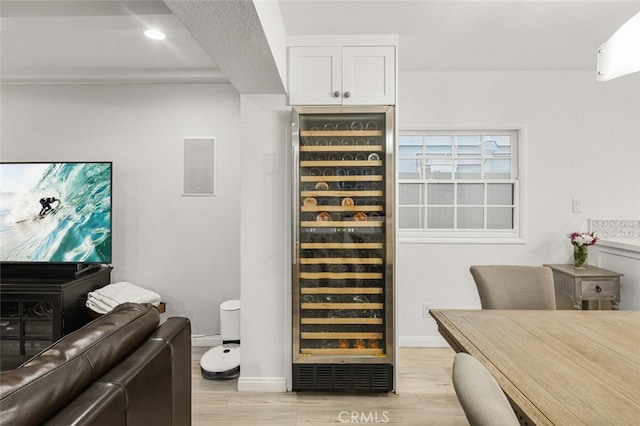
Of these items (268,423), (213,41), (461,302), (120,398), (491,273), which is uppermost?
(213,41)

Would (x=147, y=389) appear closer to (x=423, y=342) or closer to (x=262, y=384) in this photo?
(x=262, y=384)

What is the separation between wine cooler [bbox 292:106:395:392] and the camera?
7.99 ft

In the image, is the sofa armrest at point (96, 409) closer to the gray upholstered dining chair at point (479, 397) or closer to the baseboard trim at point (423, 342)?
the gray upholstered dining chair at point (479, 397)

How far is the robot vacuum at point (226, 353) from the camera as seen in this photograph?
2.62 m

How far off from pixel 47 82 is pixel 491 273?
162 inches

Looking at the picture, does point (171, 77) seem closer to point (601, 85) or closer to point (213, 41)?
point (213, 41)

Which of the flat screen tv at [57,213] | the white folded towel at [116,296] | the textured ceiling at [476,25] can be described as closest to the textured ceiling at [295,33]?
the textured ceiling at [476,25]

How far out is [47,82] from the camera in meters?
3.28

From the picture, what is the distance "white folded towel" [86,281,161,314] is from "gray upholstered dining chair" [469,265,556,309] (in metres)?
2.66

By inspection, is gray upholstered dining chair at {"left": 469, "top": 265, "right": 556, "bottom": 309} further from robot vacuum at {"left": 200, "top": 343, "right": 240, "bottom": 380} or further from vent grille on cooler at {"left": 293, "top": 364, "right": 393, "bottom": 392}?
robot vacuum at {"left": 200, "top": 343, "right": 240, "bottom": 380}

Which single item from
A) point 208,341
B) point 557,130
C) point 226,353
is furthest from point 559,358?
point 208,341

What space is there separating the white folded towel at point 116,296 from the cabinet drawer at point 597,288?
358 centimetres

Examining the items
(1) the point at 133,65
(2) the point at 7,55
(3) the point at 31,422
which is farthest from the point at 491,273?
(2) the point at 7,55

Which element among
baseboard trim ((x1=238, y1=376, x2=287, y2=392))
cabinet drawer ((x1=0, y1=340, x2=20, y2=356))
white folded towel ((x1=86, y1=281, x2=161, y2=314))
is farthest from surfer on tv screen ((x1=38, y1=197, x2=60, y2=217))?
baseboard trim ((x1=238, y1=376, x2=287, y2=392))
